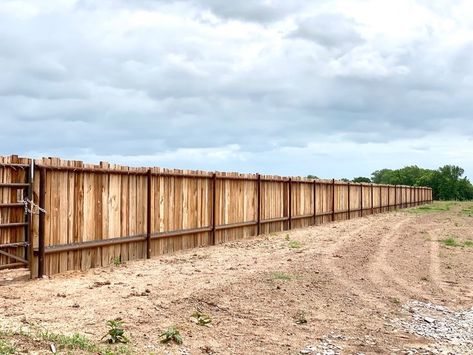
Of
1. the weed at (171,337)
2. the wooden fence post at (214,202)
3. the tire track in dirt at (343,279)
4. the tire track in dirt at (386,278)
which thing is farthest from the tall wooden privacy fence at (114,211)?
the tire track in dirt at (386,278)

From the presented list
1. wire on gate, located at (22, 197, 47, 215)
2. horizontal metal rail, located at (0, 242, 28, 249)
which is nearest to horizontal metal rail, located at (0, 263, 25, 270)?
horizontal metal rail, located at (0, 242, 28, 249)

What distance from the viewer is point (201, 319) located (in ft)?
21.9

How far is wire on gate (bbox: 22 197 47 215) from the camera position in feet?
29.1

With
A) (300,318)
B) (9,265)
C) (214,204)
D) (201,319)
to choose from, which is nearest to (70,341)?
(201,319)

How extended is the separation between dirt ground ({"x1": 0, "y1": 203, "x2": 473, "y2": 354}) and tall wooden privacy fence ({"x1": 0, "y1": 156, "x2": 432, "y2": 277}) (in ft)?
1.58

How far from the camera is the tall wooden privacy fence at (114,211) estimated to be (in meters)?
8.89

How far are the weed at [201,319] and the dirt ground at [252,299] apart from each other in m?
0.08

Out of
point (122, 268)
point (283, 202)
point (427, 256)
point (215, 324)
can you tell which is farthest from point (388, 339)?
point (283, 202)

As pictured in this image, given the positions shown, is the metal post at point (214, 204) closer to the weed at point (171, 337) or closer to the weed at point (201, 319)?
the weed at point (201, 319)

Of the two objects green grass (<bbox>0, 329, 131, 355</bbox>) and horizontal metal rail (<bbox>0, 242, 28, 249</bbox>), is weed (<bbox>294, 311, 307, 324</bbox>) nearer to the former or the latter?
green grass (<bbox>0, 329, 131, 355</bbox>)

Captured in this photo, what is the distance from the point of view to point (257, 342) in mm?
6160

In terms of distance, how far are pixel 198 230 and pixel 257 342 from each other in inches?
307

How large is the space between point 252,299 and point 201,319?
4.86ft

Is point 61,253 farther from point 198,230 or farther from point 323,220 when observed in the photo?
point 323,220
